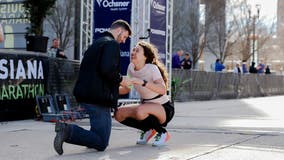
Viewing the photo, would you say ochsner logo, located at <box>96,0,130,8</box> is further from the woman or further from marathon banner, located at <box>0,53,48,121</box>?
the woman

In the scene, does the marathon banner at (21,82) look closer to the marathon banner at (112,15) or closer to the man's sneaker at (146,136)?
the marathon banner at (112,15)

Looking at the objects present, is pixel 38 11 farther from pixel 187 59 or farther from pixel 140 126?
pixel 140 126

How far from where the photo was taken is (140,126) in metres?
6.67

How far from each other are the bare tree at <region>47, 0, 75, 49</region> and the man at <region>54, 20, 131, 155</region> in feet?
72.8

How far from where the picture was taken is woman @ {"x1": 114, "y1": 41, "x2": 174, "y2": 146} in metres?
6.48

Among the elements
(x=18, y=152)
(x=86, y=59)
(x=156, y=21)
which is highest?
(x=156, y=21)

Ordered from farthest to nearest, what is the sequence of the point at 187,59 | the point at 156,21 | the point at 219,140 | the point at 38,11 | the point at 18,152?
the point at 187,59
the point at 38,11
the point at 156,21
the point at 219,140
the point at 18,152

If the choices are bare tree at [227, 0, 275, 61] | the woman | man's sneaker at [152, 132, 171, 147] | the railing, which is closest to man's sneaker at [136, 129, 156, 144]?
the woman

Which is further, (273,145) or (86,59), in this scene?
(273,145)

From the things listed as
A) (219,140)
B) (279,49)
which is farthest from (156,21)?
(279,49)

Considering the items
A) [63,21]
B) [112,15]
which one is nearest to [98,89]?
[112,15]

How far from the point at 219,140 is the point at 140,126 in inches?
51.0

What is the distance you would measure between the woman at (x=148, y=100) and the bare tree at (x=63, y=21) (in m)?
21.7

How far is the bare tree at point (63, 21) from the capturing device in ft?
91.6
